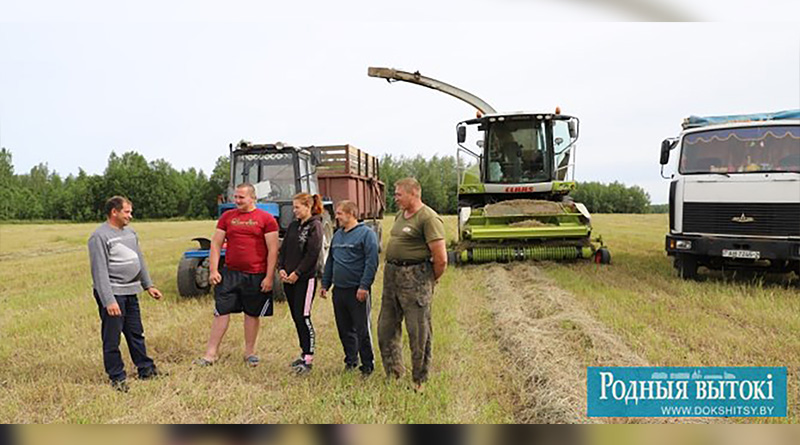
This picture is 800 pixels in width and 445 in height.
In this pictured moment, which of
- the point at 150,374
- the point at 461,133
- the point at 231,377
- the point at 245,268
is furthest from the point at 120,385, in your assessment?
the point at 461,133

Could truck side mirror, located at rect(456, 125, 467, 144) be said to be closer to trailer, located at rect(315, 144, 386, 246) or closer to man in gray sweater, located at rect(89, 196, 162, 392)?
trailer, located at rect(315, 144, 386, 246)

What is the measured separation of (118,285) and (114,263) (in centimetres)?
18

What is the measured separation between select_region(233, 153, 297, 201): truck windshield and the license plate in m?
6.39

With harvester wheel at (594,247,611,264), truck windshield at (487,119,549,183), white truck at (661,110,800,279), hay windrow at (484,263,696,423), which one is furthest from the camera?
truck windshield at (487,119,549,183)

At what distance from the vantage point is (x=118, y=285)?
14.5 feet

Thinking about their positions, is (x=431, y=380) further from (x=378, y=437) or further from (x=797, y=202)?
(x=797, y=202)

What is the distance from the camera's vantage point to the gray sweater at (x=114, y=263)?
14.1 ft

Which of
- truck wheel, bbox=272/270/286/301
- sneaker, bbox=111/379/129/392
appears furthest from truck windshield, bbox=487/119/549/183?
sneaker, bbox=111/379/129/392

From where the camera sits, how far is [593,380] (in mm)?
2494

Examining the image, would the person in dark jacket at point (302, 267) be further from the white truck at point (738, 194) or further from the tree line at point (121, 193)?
the tree line at point (121, 193)

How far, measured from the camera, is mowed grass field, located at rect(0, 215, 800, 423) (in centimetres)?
379

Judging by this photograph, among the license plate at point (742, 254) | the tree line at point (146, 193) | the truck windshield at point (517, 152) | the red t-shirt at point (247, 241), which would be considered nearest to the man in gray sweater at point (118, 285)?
the red t-shirt at point (247, 241)

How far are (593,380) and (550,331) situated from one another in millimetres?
3186

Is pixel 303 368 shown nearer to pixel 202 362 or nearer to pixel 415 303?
pixel 202 362
